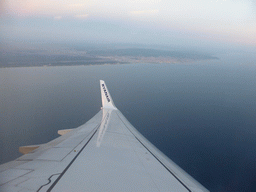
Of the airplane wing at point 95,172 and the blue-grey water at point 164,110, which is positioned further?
the blue-grey water at point 164,110

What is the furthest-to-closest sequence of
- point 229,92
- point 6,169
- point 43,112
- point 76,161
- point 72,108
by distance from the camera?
point 229,92 < point 72,108 < point 43,112 < point 76,161 < point 6,169

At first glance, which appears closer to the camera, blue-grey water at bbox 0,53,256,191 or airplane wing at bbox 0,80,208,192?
airplane wing at bbox 0,80,208,192

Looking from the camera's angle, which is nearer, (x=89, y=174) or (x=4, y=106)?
(x=89, y=174)

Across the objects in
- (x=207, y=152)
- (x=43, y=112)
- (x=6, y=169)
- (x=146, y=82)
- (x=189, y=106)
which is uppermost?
(x=146, y=82)

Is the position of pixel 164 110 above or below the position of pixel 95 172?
below

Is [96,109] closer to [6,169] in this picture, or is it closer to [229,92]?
[6,169]

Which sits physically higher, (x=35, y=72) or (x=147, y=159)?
(x=35, y=72)

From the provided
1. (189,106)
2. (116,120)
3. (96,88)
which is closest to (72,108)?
(96,88)

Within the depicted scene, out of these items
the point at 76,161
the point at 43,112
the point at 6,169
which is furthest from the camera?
the point at 43,112
